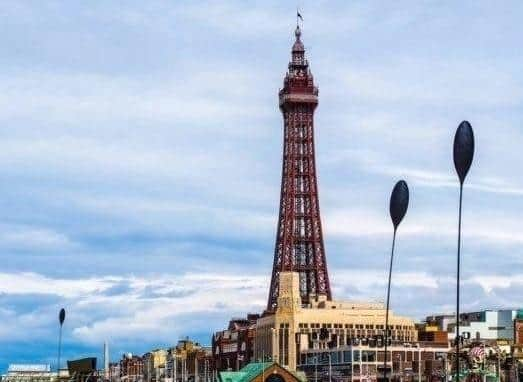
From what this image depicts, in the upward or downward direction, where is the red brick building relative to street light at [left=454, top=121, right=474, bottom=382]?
downward

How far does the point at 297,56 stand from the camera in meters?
186

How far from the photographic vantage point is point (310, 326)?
165375 millimetres

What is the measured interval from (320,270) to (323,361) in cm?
1682

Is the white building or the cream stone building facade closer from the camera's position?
the cream stone building facade

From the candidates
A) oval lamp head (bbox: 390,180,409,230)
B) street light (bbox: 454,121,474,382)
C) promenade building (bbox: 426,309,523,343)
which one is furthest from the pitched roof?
street light (bbox: 454,121,474,382)

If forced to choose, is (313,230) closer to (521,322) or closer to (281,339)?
(281,339)

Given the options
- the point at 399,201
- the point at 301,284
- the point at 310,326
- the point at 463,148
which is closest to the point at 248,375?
the point at 310,326

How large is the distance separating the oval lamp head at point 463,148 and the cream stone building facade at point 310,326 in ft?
391

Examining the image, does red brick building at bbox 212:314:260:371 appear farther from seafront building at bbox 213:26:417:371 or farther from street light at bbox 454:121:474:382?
street light at bbox 454:121:474:382

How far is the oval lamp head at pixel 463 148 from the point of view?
40.5m

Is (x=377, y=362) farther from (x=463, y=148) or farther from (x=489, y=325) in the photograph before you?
(x=463, y=148)

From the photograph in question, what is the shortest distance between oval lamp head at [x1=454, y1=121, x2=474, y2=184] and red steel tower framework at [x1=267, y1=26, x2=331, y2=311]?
416 feet

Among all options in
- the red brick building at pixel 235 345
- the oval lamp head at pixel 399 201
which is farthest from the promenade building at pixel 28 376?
the oval lamp head at pixel 399 201

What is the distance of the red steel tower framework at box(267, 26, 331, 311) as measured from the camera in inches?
6649
